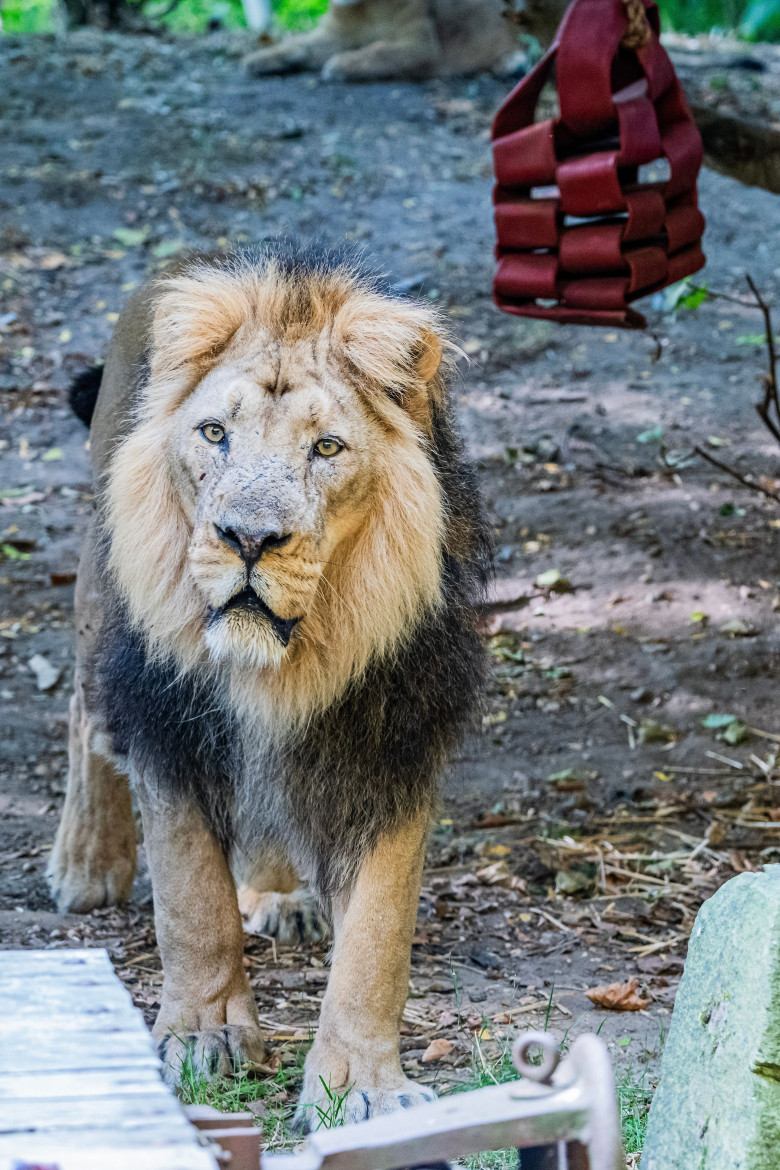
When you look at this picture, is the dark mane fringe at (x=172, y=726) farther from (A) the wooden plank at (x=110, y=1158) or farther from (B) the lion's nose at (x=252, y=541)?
(A) the wooden plank at (x=110, y=1158)

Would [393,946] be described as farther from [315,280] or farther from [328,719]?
[315,280]

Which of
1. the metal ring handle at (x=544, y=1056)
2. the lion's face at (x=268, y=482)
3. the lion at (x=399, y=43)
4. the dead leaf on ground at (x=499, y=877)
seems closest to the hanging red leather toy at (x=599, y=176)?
the lion's face at (x=268, y=482)

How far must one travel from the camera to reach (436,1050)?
9.18ft

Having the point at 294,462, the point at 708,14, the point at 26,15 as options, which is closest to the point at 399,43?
the point at 708,14

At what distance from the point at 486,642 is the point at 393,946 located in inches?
27.7

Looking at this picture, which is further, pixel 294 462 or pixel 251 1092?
pixel 251 1092

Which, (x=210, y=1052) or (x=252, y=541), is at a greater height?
(x=252, y=541)

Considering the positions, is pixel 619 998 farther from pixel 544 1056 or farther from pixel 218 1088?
pixel 544 1056

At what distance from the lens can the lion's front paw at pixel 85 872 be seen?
3615 mm

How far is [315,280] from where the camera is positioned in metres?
2.54

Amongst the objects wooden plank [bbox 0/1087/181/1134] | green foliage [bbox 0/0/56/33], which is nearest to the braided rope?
wooden plank [bbox 0/1087/181/1134]

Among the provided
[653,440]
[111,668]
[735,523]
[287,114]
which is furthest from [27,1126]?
[287,114]

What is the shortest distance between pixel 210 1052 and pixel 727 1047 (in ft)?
4.01

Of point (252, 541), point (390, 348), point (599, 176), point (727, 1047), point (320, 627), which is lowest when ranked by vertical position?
point (727, 1047)
